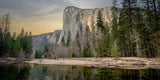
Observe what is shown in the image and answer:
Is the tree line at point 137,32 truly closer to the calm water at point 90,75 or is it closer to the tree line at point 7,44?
the calm water at point 90,75

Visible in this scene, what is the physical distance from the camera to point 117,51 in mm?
29141

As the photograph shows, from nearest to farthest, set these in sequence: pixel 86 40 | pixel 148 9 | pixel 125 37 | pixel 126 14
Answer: pixel 148 9
pixel 126 14
pixel 125 37
pixel 86 40

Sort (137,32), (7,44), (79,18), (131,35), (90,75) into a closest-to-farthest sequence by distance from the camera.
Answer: (90,75), (131,35), (137,32), (7,44), (79,18)

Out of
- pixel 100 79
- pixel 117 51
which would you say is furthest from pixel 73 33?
pixel 100 79

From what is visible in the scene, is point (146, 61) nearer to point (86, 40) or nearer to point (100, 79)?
point (100, 79)

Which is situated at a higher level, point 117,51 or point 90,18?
point 90,18

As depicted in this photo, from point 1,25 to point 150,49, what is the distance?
46.3 m

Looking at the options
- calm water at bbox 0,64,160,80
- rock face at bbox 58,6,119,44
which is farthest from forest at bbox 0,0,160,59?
rock face at bbox 58,6,119,44

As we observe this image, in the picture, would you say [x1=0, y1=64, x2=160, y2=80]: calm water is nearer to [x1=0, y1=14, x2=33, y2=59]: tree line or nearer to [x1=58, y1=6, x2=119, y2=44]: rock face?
[x1=0, y1=14, x2=33, y2=59]: tree line

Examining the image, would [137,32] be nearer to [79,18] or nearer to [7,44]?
[7,44]

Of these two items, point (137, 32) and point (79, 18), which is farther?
point (79, 18)

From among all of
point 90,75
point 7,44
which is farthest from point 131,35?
point 7,44

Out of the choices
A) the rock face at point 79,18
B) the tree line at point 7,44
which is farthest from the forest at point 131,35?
the rock face at point 79,18

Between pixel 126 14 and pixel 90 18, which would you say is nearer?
pixel 126 14
